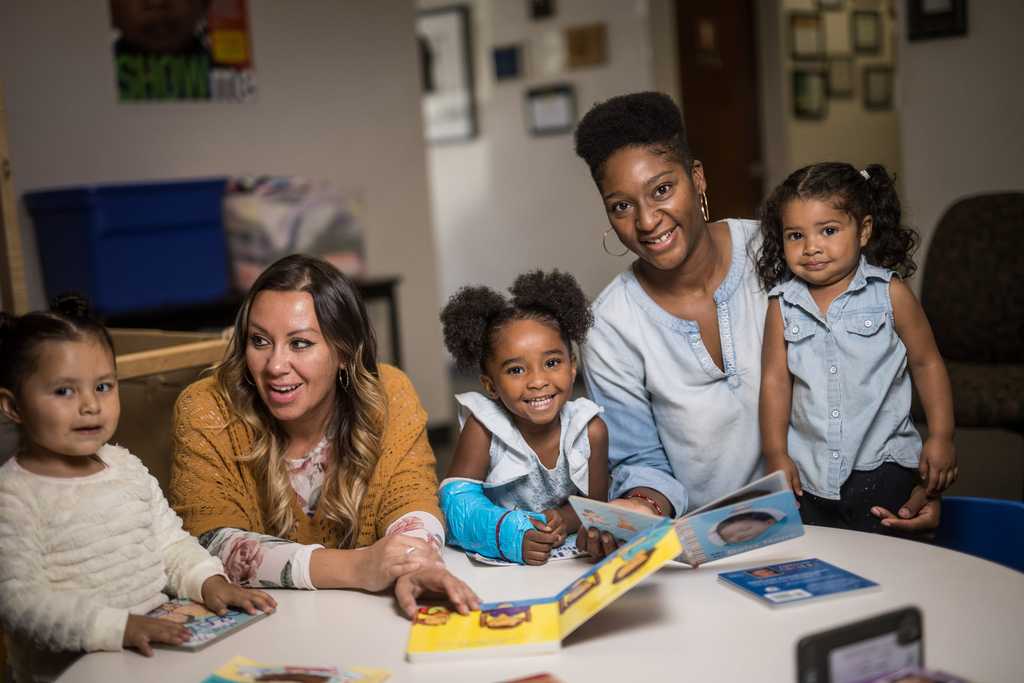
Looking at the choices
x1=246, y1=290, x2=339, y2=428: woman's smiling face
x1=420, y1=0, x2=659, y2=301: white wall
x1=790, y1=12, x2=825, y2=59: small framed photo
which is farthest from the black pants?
x1=790, y1=12, x2=825, y2=59: small framed photo

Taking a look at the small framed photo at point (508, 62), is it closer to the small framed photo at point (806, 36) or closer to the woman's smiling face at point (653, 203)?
the small framed photo at point (806, 36)

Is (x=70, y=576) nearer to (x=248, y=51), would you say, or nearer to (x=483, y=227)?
(x=248, y=51)

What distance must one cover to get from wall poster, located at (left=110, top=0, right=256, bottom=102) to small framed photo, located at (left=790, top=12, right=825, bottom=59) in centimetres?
370

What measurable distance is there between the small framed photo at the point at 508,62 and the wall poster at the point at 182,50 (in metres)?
2.66

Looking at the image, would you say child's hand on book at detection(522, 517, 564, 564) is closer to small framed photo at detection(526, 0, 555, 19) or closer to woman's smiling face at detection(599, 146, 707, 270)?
woman's smiling face at detection(599, 146, 707, 270)

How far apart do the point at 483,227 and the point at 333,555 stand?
227 inches

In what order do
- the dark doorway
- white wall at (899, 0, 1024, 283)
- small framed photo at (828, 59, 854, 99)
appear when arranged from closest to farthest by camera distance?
white wall at (899, 0, 1024, 283) < the dark doorway < small framed photo at (828, 59, 854, 99)

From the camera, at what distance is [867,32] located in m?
7.32

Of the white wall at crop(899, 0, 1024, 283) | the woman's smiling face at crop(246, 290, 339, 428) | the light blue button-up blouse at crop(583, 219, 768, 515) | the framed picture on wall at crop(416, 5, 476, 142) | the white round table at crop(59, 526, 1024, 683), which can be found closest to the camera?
the white round table at crop(59, 526, 1024, 683)

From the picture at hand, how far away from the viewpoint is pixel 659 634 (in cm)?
131

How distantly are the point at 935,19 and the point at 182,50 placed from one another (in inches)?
117

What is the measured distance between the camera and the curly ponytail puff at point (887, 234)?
6.37 ft

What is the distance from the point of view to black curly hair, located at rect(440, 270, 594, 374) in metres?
1.98

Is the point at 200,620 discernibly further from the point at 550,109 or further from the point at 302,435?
the point at 550,109
